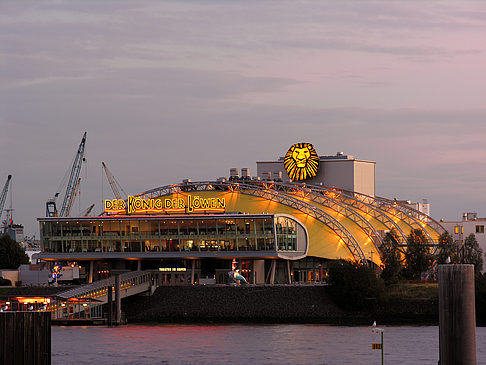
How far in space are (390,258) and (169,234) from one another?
42.7 meters

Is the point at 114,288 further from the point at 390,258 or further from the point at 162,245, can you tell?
the point at 390,258

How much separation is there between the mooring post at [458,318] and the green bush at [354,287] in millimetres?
133989

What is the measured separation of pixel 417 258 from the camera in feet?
620

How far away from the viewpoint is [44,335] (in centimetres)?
3716

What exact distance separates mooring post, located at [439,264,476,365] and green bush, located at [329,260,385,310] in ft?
440

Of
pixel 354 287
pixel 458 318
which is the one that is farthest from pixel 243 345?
pixel 458 318

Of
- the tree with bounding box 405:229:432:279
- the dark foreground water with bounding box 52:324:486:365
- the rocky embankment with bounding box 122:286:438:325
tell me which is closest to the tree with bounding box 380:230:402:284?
the tree with bounding box 405:229:432:279

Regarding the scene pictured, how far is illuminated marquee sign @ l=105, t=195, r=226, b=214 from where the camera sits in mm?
188000

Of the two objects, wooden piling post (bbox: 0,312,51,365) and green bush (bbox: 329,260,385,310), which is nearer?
wooden piling post (bbox: 0,312,51,365)

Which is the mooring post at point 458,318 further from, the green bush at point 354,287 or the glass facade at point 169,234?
the glass facade at point 169,234

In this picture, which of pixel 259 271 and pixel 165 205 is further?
pixel 165 205

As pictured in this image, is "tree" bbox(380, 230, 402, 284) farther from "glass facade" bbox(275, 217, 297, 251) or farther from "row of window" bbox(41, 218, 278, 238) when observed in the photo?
"row of window" bbox(41, 218, 278, 238)

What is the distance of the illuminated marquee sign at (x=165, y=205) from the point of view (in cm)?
18800

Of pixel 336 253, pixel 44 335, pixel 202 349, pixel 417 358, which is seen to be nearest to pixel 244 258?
pixel 336 253
